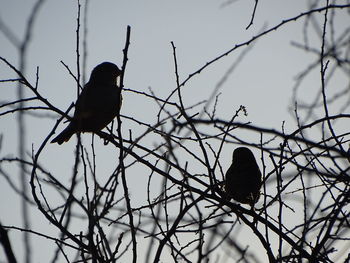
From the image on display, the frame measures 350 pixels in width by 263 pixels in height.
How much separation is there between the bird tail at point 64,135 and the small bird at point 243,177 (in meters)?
1.88

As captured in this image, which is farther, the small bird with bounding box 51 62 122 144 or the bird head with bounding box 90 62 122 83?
the bird head with bounding box 90 62 122 83

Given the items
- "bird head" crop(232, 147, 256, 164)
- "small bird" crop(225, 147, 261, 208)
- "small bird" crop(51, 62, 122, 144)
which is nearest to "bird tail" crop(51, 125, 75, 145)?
"small bird" crop(51, 62, 122, 144)

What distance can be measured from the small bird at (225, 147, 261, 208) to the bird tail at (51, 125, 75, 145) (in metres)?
1.88

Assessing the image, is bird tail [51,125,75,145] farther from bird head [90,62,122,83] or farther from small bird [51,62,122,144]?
bird head [90,62,122,83]

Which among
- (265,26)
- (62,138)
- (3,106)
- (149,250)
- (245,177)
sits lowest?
(149,250)

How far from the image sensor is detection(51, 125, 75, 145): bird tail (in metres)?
5.29

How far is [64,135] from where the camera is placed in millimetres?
5297

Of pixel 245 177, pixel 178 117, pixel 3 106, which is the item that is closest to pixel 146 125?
pixel 178 117

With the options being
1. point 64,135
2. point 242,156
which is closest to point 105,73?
point 64,135

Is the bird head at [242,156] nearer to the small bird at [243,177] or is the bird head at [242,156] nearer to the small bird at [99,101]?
the small bird at [243,177]

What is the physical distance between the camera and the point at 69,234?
2.28 m

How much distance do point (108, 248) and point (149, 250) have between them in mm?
198

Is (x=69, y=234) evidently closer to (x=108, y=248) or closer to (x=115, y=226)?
(x=108, y=248)

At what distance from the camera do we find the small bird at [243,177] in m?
5.82
